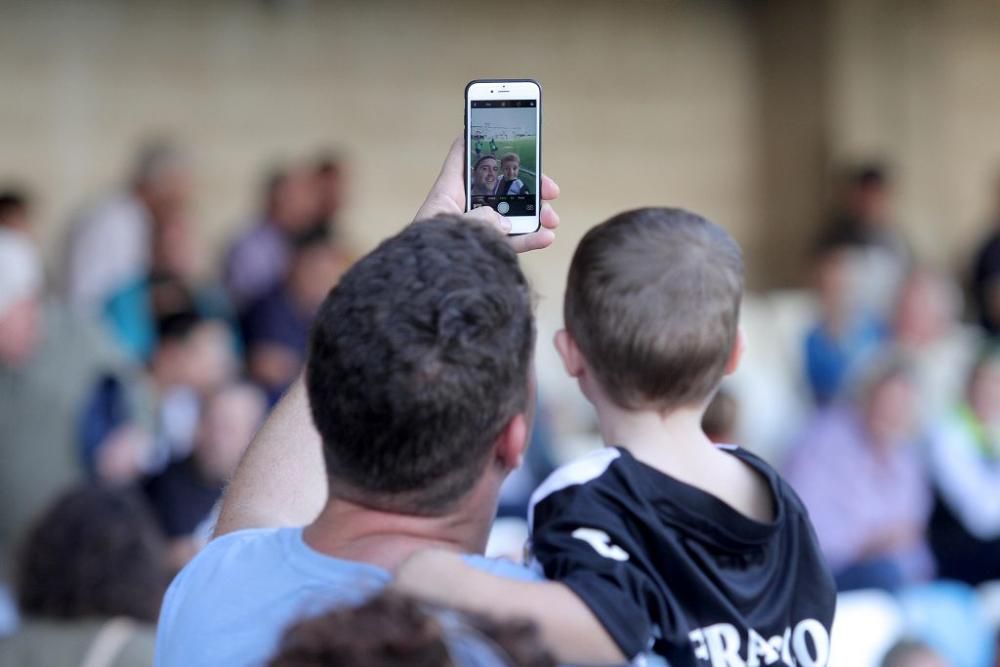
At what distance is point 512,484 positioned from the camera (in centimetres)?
584

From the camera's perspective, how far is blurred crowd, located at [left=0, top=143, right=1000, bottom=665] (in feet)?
16.8

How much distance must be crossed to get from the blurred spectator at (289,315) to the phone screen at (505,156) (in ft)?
13.4

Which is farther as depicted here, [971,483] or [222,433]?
[971,483]

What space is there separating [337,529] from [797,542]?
2.00ft

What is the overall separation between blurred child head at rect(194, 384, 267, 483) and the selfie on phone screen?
9.99 ft

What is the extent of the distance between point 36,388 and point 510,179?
12.0 ft

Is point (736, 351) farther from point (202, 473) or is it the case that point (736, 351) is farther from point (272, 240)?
point (272, 240)

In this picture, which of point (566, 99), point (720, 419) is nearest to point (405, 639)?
point (720, 419)

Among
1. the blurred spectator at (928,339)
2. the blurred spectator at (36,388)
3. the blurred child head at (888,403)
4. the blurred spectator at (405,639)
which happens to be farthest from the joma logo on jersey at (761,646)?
the blurred spectator at (928,339)

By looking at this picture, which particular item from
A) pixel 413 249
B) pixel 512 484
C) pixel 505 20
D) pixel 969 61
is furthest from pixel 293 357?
pixel 969 61

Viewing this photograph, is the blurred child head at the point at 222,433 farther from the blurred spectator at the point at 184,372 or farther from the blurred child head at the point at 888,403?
the blurred child head at the point at 888,403

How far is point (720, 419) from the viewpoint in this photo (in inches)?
186

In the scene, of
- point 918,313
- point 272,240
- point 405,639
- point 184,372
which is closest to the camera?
point 405,639

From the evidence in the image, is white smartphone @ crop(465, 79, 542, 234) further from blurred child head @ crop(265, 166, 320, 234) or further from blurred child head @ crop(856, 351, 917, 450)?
blurred child head @ crop(265, 166, 320, 234)
